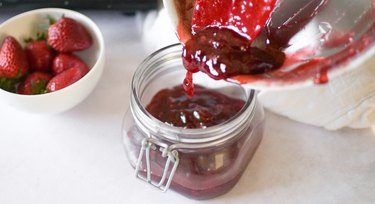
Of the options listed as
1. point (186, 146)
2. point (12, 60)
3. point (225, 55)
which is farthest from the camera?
point (12, 60)

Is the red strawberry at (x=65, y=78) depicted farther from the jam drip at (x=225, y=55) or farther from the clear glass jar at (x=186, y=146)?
the jam drip at (x=225, y=55)

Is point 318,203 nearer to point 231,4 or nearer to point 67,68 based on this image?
point 231,4

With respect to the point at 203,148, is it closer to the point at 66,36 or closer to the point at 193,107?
the point at 193,107

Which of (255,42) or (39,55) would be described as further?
(39,55)

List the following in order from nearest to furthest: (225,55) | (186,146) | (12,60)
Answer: (225,55) < (186,146) < (12,60)

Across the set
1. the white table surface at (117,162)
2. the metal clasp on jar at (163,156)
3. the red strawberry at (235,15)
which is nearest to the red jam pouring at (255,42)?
the red strawberry at (235,15)

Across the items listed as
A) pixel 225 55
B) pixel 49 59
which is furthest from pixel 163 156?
pixel 49 59

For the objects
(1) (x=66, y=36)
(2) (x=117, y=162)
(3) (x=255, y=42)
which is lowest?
(2) (x=117, y=162)
